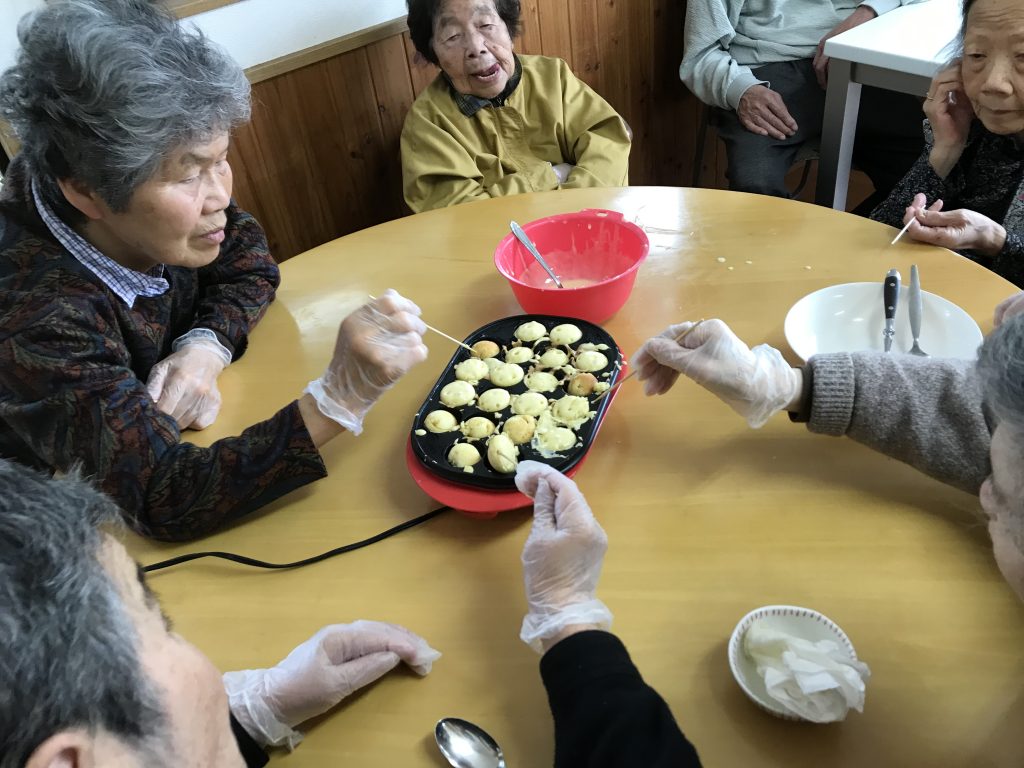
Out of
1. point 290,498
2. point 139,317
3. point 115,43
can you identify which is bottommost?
point 290,498

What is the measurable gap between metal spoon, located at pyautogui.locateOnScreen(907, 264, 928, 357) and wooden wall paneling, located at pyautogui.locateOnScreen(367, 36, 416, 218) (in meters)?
1.87

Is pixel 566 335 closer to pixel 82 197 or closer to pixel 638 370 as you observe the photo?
pixel 638 370

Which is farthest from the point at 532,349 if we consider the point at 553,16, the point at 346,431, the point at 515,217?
the point at 553,16

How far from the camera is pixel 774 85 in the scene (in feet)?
8.73

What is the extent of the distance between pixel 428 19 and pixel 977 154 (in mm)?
1542

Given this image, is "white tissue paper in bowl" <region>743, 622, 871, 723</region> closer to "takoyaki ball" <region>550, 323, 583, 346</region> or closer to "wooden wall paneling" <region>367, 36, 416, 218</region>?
"takoyaki ball" <region>550, 323, 583, 346</region>

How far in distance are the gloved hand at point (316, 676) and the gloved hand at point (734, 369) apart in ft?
1.89

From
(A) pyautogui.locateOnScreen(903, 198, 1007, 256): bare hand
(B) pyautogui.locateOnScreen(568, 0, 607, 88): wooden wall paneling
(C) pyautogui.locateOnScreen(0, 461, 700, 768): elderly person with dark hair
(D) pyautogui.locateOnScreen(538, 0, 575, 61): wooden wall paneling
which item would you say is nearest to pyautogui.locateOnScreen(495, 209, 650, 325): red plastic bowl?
(A) pyautogui.locateOnScreen(903, 198, 1007, 256): bare hand

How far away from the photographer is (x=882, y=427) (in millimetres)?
1006

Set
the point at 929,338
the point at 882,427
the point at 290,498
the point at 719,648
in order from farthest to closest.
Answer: the point at 929,338, the point at 290,498, the point at 882,427, the point at 719,648

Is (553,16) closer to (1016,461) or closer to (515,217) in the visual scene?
(515,217)

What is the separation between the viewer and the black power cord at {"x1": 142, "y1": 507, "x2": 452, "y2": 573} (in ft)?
3.29

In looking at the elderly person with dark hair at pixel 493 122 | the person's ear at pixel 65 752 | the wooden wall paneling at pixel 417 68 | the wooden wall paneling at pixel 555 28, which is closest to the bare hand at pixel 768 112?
the elderly person with dark hair at pixel 493 122

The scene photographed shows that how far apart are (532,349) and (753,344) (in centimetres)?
40
